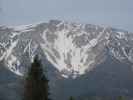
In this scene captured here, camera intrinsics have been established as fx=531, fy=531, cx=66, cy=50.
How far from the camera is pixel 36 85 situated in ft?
126

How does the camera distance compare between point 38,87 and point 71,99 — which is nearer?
point 38,87

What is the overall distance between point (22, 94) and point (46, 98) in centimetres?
248

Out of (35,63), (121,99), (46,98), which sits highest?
(35,63)

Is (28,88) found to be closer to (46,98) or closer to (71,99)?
(46,98)

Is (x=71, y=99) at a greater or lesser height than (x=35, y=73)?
lesser

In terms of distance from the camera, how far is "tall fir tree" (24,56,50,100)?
38531mm

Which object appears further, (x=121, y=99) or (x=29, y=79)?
(x=121, y=99)

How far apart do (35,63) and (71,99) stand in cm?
1241

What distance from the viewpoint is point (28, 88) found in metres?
38.8

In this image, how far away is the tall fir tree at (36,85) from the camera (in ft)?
126

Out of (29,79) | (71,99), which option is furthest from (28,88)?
(71,99)

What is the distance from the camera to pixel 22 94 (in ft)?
133

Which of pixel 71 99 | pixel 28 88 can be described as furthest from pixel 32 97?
pixel 71 99

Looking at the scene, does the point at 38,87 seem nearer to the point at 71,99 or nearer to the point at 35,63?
the point at 35,63
